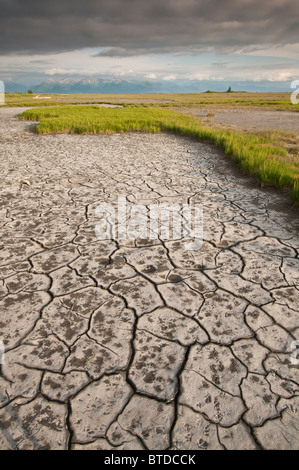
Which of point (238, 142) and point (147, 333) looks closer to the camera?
point (147, 333)

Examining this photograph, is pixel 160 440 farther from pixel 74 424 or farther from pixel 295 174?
pixel 295 174

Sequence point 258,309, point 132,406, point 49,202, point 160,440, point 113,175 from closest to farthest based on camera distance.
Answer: point 160,440 → point 132,406 → point 258,309 → point 49,202 → point 113,175

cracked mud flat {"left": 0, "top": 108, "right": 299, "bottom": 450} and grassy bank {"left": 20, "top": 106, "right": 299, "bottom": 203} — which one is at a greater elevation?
grassy bank {"left": 20, "top": 106, "right": 299, "bottom": 203}

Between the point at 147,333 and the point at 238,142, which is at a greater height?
the point at 238,142

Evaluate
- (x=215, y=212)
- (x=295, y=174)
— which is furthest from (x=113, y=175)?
(x=295, y=174)

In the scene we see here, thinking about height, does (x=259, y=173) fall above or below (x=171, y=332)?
above

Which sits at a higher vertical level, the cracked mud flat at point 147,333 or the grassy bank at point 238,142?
the grassy bank at point 238,142

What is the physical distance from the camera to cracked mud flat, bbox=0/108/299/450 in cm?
124

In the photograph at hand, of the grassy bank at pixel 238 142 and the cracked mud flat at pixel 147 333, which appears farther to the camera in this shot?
the grassy bank at pixel 238 142

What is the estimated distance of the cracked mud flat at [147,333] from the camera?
124cm

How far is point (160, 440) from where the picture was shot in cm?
118

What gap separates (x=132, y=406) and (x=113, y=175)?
4100 mm

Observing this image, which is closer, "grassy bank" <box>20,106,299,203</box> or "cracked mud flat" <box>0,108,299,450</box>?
"cracked mud flat" <box>0,108,299,450</box>

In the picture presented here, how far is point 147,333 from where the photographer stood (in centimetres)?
171
